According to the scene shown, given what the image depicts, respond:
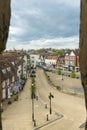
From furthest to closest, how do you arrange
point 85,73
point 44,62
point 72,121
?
point 44,62 → point 72,121 → point 85,73

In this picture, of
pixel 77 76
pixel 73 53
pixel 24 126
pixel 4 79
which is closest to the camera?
pixel 24 126

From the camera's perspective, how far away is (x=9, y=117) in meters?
39.1

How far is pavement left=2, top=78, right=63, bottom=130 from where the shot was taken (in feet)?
113

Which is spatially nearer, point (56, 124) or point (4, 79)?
point (56, 124)

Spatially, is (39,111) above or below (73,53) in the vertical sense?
below

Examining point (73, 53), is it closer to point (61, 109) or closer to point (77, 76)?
point (77, 76)

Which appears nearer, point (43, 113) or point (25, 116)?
point (25, 116)

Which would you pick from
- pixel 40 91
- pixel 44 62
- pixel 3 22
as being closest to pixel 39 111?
pixel 40 91

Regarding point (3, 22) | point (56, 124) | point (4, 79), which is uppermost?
point (3, 22)

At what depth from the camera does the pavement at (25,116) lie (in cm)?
3447

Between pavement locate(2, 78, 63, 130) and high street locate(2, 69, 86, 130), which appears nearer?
pavement locate(2, 78, 63, 130)

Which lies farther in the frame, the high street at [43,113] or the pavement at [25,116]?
the high street at [43,113]

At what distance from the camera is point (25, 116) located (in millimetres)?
39688

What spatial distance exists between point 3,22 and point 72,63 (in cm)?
10258
